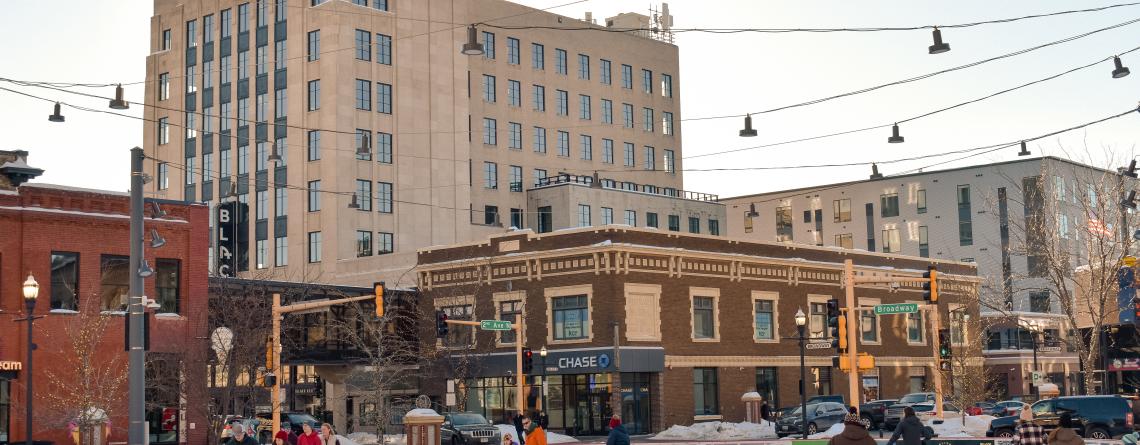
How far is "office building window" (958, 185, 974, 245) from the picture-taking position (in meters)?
111

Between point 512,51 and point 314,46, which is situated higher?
point 512,51

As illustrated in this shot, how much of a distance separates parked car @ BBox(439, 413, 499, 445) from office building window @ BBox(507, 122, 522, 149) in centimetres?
4650

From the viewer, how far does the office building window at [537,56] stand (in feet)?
324

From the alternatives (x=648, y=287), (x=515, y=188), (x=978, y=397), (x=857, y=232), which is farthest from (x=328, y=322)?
(x=857, y=232)

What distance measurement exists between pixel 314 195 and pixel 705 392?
109 feet

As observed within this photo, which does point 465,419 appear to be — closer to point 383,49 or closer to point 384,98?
point 384,98

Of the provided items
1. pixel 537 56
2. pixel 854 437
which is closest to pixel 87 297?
pixel 854 437

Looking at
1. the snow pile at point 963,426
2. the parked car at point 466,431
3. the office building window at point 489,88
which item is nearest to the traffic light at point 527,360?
the parked car at point 466,431

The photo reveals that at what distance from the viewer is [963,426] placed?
54.6 meters

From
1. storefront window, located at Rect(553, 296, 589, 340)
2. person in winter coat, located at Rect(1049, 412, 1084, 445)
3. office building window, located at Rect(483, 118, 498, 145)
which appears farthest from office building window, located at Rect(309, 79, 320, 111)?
person in winter coat, located at Rect(1049, 412, 1084, 445)

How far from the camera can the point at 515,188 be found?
97.2m

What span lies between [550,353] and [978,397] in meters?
31.1

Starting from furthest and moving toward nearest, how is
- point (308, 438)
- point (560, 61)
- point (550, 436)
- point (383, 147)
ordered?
point (560, 61)
point (383, 147)
point (550, 436)
point (308, 438)

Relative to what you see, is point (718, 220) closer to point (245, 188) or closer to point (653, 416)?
point (245, 188)
